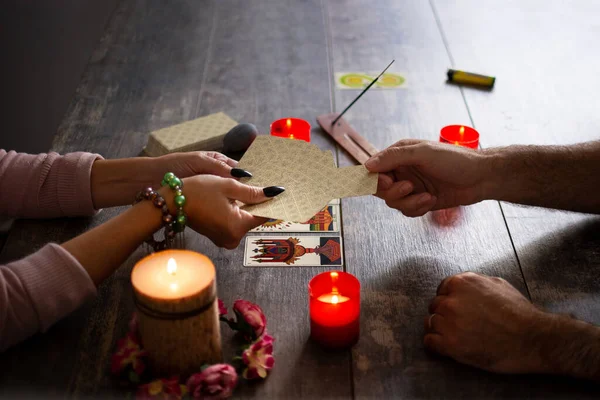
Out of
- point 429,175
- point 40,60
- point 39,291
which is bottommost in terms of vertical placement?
point 40,60

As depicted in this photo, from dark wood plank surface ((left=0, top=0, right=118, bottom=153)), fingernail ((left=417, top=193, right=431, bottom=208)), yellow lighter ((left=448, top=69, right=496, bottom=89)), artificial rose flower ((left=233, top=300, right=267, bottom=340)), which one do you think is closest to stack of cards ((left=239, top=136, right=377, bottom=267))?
fingernail ((left=417, top=193, right=431, bottom=208))

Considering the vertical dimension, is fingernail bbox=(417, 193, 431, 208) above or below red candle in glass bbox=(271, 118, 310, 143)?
above

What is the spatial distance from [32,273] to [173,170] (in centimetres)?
47

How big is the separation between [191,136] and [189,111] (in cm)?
22

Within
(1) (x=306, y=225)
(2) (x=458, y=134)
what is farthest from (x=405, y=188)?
(2) (x=458, y=134)

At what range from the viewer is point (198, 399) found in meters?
1.06

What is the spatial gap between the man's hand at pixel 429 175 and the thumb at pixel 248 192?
0.23m

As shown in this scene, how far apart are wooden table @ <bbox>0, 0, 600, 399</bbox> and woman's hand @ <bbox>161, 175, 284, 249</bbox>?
0.09m

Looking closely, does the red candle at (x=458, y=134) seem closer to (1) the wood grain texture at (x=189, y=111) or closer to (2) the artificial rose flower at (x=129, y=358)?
(1) the wood grain texture at (x=189, y=111)

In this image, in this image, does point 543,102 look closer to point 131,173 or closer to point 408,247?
point 408,247

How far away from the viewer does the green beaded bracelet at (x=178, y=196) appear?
1307mm

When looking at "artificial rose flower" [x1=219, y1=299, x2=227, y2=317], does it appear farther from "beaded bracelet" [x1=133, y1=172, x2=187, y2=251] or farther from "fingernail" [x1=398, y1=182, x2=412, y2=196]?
"fingernail" [x1=398, y1=182, x2=412, y2=196]

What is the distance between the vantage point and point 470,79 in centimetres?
214

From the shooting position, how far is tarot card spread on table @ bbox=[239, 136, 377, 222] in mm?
1384
